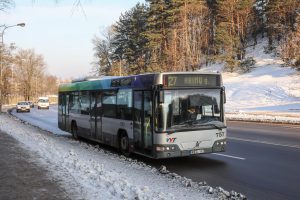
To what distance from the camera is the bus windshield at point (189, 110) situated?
1170 cm

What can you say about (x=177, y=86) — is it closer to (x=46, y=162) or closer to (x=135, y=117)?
(x=135, y=117)

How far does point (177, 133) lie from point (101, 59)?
278 feet

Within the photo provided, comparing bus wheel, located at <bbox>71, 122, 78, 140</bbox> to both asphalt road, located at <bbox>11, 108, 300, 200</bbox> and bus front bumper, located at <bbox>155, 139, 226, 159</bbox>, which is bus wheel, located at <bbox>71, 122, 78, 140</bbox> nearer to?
asphalt road, located at <bbox>11, 108, 300, 200</bbox>

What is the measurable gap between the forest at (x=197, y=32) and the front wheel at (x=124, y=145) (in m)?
43.5

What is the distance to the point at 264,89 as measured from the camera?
53.4 metres

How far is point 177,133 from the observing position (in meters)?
11.7

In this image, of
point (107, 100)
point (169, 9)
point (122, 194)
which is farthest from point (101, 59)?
point (122, 194)

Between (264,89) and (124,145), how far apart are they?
42.2 m

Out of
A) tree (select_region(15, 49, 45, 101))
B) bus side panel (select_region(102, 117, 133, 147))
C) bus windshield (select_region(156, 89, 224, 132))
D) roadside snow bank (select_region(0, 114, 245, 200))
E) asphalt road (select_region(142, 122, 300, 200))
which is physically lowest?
asphalt road (select_region(142, 122, 300, 200))

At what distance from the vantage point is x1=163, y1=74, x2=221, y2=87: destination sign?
11.9m

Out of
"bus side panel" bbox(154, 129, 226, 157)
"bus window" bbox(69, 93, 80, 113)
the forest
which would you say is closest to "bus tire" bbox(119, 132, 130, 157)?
"bus side panel" bbox(154, 129, 226, 157)

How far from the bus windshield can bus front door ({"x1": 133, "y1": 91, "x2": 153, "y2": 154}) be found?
1.86 ft

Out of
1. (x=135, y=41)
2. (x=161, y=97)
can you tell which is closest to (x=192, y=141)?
(x=161, y=97)

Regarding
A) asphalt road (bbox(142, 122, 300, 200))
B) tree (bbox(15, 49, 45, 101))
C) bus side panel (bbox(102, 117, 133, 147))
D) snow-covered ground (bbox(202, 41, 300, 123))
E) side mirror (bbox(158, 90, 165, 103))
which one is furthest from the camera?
tree (bbox(15, 49, 45, 101))
